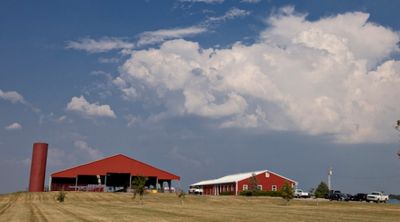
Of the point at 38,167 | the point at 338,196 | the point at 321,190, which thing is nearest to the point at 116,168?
the point at 38,167

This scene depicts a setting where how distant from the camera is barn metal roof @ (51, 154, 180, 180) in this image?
313 ft

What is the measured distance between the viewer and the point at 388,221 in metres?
35.3

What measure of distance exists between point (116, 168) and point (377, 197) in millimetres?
46209

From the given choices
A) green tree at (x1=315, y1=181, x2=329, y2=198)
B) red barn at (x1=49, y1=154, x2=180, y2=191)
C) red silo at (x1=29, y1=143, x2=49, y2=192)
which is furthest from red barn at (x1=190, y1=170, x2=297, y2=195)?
red silo at (x1=29, y1=143, x2=49, y2=192)

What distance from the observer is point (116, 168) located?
9662 cm

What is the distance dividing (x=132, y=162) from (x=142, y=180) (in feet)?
88.8

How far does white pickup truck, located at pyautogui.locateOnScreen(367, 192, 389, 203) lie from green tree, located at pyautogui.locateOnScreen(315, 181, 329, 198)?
12.7m

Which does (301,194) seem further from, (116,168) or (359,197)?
(116,168)

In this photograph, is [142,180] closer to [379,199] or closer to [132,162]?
[132,162]

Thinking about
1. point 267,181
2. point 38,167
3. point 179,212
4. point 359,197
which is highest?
point 38,167

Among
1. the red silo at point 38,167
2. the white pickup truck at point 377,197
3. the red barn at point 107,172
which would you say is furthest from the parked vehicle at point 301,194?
the red silo at point 38,167

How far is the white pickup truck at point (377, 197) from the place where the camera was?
84938mm

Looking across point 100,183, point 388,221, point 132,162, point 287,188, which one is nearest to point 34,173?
point 100,183

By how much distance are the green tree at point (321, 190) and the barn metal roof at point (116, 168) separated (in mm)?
29081
